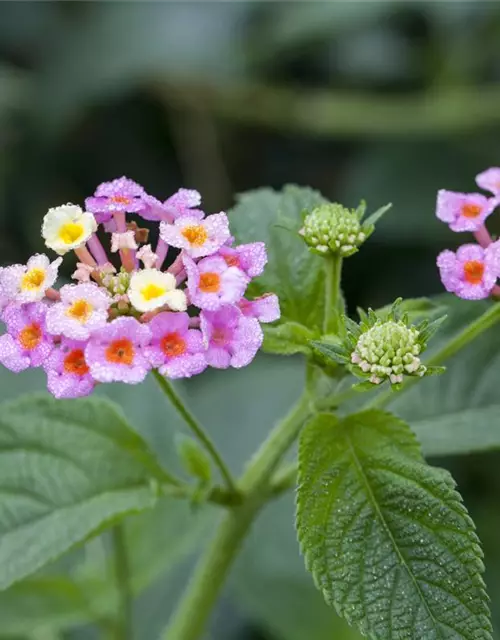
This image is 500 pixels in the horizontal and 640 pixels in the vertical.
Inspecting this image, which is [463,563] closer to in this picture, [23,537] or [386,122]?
[23,537]

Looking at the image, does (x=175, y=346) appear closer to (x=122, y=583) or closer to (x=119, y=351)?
(x=119, y=351)

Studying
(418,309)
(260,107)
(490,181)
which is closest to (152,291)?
(418,309)

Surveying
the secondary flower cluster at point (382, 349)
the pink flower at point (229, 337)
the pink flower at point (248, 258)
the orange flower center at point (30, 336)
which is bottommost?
the secondary flower cluster at point (382, 349)

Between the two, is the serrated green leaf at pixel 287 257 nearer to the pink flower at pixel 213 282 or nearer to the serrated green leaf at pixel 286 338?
the serrated green leaf at pixel 286 338

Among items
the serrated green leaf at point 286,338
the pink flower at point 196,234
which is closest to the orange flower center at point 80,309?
the pink flower at point 196,234

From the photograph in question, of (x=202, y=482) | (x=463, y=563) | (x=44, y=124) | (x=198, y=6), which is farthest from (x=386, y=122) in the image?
(x=463, y=563)

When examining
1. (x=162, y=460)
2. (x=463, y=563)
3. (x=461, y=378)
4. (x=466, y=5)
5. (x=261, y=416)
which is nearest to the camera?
(x=463, y=563)
